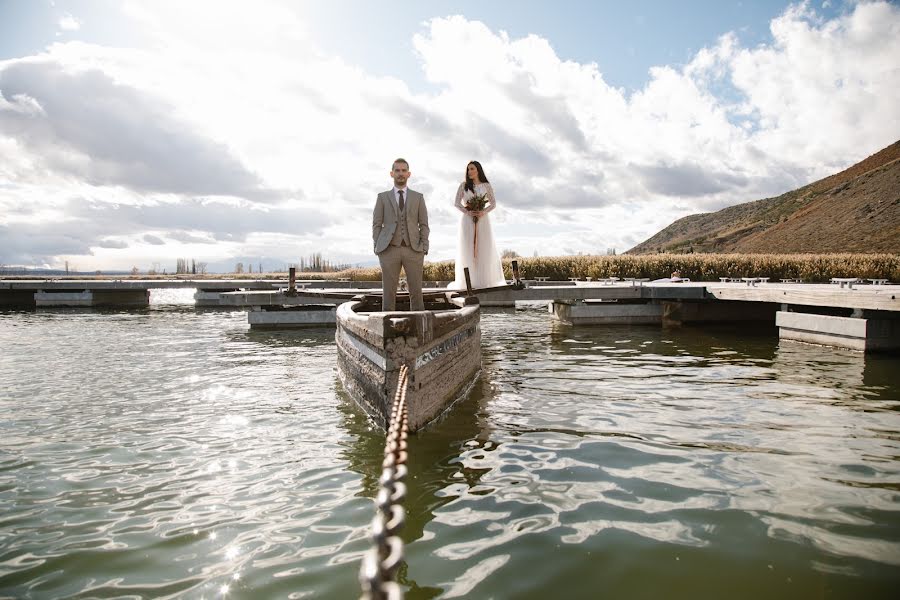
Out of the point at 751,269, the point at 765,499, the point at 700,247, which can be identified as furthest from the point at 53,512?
the point at 700,247

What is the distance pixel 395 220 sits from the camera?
6.62 metres

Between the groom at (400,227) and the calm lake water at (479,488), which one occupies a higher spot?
the groom at (400,227)

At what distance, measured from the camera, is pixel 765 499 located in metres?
3.48

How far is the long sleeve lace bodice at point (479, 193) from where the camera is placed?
36.4 ft

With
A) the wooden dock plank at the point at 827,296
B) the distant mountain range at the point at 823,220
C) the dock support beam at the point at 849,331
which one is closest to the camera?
the wooden dock plank at the point at 827,296

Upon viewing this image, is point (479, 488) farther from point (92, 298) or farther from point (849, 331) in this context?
point (92, 298)

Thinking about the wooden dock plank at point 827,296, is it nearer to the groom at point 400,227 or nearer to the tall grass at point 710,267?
the groom at point 400,227

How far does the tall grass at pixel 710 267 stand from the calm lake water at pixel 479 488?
1962 cm

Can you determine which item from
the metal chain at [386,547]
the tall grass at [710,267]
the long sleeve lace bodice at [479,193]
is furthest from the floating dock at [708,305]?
the metal chain at [386,547]

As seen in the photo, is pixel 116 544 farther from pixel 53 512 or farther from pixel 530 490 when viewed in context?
pixel 530 490

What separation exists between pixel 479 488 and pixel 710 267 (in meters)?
25.9

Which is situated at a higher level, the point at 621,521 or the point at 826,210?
the point at 826,210

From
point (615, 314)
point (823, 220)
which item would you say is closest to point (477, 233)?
point (615, 314)

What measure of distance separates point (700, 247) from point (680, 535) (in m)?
102
